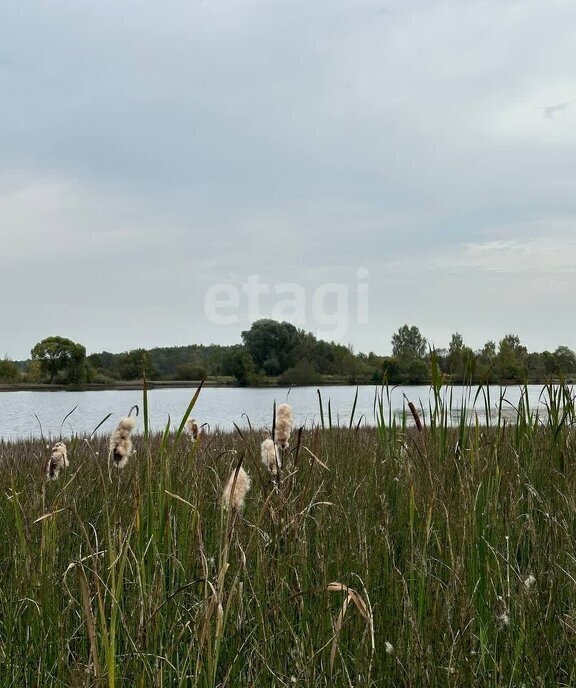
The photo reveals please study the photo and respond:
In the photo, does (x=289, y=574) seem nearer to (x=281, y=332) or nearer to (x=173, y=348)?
(x=281, y=332)

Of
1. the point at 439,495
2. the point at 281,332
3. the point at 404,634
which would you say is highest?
the point at 281,332

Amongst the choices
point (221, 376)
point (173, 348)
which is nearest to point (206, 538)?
point (221, 376)

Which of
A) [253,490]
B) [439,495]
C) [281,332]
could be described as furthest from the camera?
[281,332]

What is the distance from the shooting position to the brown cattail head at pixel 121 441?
8.67 ft

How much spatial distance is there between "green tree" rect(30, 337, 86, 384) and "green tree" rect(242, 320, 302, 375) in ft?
54.5

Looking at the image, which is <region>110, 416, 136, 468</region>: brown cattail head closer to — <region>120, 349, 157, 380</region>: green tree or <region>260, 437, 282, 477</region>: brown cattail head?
<region>260, 437, 282, 477</region>: brown cattail head

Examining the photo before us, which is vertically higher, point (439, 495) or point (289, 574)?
point (439, 495)

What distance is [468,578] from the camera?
2453mm

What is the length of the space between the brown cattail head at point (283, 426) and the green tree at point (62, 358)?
6431 centimetres

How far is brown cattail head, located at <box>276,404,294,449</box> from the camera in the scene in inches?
106

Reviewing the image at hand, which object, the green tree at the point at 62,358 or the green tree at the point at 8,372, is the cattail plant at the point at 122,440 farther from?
the green tree at the point at 8,372

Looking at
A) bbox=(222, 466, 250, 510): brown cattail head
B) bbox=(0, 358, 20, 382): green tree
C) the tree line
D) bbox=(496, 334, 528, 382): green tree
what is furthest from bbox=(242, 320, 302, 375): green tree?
bbox=(222, 466, 250, 510): brown cattail head

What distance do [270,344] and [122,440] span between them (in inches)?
2541

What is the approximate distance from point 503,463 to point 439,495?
1.09 metres
